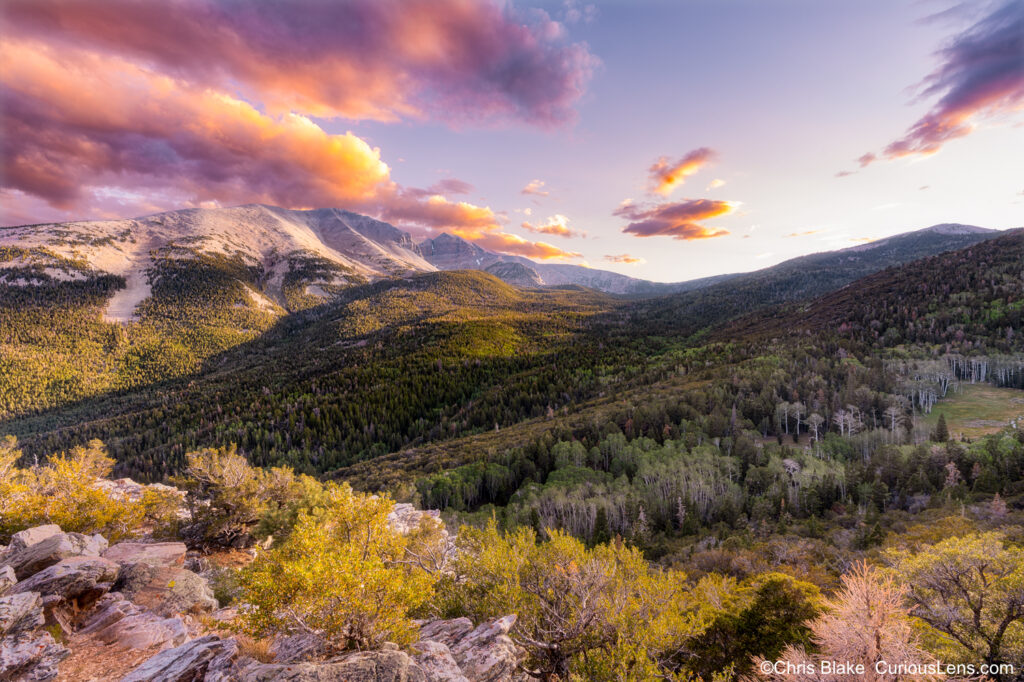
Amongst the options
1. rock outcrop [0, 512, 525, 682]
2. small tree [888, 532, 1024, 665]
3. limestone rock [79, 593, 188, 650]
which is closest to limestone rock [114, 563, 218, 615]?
rock outcrop [0, 512, 525, 682]

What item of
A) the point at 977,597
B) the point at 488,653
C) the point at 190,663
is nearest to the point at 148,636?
the point at 190,663

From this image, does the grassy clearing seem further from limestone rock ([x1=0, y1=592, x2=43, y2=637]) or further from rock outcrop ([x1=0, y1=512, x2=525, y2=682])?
limestone rock ([x1=0, y1=592, x2=43, y2=637])

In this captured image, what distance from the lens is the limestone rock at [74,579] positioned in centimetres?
1830

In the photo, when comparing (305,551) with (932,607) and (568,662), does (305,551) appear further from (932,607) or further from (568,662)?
(932,607)

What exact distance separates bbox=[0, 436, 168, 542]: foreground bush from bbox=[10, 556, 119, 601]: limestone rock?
39.9 feet

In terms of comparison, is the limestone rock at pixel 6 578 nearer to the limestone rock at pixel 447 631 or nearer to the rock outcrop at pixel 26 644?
the rock outcrop at pixel 26 644

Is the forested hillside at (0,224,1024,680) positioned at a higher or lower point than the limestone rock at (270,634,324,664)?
lower

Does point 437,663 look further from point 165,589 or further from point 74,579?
point 74,579

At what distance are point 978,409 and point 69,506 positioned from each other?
17501 cm

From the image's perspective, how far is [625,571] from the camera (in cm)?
3138

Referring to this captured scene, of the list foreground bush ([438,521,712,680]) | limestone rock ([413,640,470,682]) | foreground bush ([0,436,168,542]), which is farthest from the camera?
foreground bush ([0,436,168,542])

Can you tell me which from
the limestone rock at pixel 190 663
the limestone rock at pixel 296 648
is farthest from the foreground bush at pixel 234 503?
the limestone rock at pixel 190 663

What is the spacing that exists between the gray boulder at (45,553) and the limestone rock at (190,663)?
1328 cm

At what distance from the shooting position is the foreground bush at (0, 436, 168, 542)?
27550 mm
